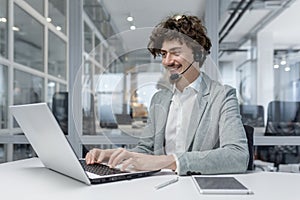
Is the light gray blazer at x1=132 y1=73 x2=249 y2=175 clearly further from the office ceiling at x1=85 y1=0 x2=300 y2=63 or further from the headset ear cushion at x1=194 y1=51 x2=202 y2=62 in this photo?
the office ceiling at x1=85 y1=0 x2=300 y2=63

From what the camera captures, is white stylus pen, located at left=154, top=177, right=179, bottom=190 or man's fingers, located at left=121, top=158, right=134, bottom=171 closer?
white stylus pen, located at left=154, top=177, right=179, bottom=190

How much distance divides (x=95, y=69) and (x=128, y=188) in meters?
1.62

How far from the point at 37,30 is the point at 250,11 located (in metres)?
3.20

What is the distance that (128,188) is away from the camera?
0.88 meters

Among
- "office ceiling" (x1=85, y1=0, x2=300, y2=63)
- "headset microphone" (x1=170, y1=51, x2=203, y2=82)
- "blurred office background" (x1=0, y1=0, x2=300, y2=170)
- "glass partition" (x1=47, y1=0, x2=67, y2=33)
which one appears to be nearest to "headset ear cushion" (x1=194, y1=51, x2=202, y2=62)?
"headset microphone" (x1=170, y1=51, x2=203, y2=82)

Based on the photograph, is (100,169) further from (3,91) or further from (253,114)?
(253,114)

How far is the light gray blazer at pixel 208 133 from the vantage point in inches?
44.6

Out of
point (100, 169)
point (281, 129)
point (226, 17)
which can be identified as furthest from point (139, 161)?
point (226, 17)

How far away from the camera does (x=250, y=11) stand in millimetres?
5570

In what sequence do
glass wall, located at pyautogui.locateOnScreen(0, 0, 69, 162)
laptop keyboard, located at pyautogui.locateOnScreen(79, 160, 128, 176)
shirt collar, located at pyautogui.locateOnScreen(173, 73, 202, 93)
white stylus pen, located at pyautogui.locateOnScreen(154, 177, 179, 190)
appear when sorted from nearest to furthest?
1. white stylus pen, located at pyautogui.locateOnScreen(154, 177, 179, 190)
2. laptop keyboard, located at pyautogui.locateOnScreen(79, 160, 128, 176)
3. shirt collar, located at pyautogui.locateOnScreen(173, 73, 202, 93)
4. glass wall, located at pyautogui.locateOnScreen(0, 0, 69, 162)

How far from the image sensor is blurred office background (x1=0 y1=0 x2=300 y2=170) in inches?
88.3

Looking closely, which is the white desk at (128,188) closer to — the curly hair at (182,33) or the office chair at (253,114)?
the curly hair at (182,33)

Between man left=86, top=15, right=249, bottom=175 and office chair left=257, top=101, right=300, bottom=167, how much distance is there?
174cm

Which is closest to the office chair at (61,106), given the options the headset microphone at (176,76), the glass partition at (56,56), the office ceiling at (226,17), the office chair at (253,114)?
the glass partition at (56,56)
